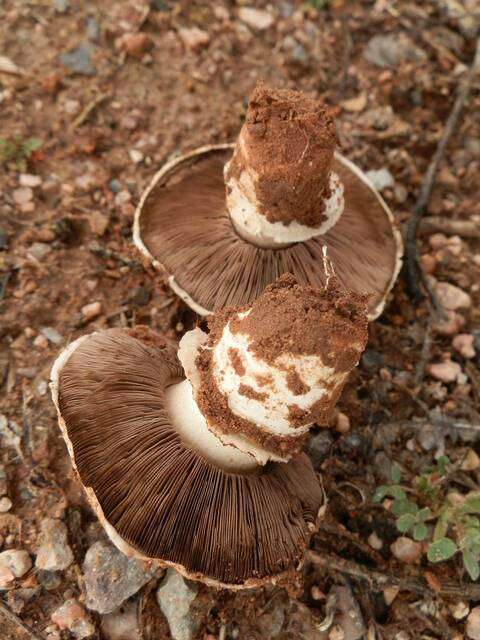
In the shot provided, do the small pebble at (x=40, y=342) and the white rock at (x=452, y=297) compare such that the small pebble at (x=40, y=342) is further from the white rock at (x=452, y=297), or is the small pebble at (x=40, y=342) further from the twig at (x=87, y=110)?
the white rock at (x=452, y=297)

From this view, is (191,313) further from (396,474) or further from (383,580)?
(383,580)

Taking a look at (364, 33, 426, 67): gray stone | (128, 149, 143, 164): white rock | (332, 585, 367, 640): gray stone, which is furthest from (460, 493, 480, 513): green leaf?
(364, 33, 426, 67): gray stone

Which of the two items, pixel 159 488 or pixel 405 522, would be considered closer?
pixel 159 488

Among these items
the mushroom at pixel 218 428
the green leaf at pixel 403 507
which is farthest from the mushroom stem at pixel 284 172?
the green leaf at pixel 403 507

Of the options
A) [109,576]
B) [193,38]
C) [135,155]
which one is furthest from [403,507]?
[193,38]

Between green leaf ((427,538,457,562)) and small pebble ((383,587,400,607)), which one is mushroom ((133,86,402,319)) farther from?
small pebble ((383,587,400,607))
